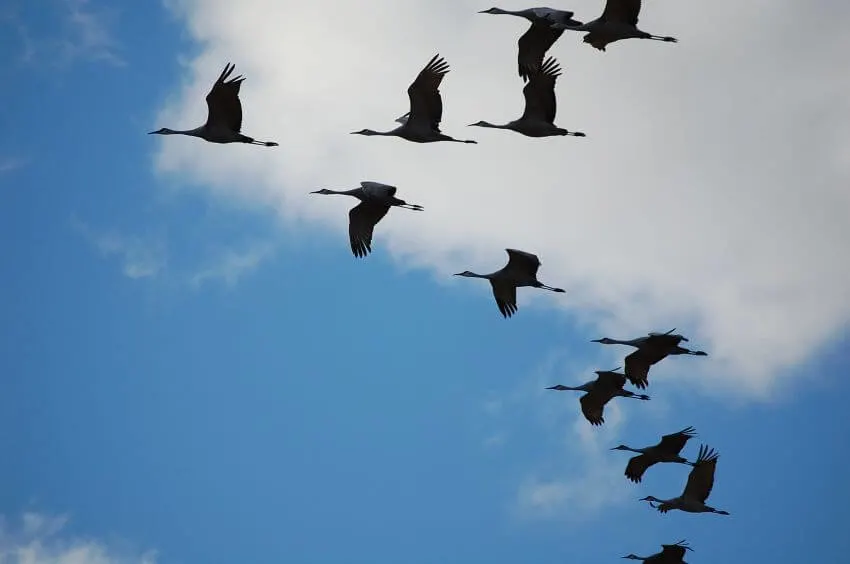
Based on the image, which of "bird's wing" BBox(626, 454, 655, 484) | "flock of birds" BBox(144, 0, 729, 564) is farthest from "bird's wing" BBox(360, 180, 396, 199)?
"bird's wing" BBox(626, 454, 655, 484)

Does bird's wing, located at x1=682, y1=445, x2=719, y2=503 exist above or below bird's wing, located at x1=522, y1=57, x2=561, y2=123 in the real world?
below

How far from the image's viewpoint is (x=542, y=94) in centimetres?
3212

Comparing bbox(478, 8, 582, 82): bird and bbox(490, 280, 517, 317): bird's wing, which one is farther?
bbox(490, 280, 517, 317): bird's wing

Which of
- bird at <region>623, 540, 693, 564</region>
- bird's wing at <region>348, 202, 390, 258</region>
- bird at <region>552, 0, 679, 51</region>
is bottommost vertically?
bird at <region>623, 540, 693, 564</region>

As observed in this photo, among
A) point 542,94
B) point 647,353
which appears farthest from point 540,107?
point 647,353

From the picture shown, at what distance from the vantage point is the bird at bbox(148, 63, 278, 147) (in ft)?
101

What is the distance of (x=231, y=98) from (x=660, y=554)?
1186cm

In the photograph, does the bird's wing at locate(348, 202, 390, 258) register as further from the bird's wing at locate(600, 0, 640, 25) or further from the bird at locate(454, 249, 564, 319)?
the bird's wing at locate(600, 0, 640, 25)

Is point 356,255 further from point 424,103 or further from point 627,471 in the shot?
point 627,471

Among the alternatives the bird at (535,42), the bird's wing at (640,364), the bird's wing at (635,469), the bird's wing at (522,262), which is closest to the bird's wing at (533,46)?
the bird at (535,42)

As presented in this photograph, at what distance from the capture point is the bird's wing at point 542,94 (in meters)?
31.9

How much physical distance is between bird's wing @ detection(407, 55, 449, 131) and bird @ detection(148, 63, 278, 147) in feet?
8.96

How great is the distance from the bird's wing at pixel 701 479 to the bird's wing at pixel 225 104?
11162mm

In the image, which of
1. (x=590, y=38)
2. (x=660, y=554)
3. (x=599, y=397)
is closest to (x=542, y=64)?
(x=590, y=38)
